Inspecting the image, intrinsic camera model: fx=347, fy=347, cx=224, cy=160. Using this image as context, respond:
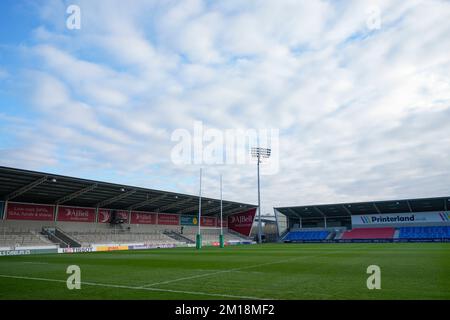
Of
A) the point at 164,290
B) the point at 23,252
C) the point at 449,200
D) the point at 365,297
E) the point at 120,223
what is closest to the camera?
the point at 365,297

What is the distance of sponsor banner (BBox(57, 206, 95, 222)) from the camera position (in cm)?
4778

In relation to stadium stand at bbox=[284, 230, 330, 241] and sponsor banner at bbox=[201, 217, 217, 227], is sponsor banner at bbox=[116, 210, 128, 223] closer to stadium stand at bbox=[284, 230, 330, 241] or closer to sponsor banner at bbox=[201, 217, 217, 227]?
sponsor banner at bbox=[201, 217, 217, 227]

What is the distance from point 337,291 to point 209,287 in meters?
3.68

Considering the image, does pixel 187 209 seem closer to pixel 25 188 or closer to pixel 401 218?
pixel 25 188

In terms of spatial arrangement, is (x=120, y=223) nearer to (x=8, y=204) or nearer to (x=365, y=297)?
(x=8, y=204)

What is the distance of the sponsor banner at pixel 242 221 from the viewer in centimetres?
7450

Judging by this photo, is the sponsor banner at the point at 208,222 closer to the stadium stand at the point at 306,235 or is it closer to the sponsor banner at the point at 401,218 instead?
the stadium stand at the point at 306,235

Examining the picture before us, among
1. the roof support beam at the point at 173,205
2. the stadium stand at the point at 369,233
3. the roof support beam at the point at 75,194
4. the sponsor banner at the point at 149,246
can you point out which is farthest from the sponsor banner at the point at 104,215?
the stadium stand at the point at 369,233

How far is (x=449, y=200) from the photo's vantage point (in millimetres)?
59562

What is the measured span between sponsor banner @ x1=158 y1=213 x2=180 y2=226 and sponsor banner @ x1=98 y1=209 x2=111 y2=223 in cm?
1042

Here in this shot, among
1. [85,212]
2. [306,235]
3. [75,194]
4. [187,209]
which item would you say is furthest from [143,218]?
[306,235]

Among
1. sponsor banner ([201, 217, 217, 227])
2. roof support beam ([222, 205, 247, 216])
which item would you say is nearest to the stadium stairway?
sponsor banner ([201, 217, 217, 227])

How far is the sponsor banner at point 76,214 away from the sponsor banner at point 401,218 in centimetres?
5117
